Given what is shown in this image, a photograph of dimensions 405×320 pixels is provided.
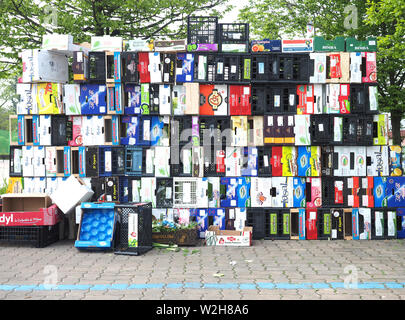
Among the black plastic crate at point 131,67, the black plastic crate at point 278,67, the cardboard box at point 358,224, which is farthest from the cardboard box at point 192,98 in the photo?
the cardboard box at point 358,224

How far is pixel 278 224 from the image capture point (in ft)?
33.1

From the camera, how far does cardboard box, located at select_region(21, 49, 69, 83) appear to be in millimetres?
9984

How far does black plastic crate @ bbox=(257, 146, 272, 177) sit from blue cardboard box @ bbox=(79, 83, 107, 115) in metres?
3.98

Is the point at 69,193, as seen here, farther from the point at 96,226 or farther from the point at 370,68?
the point at 370,68

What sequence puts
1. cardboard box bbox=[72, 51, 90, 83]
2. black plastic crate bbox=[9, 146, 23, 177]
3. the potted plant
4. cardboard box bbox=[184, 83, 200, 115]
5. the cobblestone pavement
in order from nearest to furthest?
the cobblestone pavement → the potted plant → cardboard box bbox=[184, 83, 200, 115] → cardboard box bbox=[72, 51, 90, 83] → black plastic crate bbox=[9, 146, 23, 177]

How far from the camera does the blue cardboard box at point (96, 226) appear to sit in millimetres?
8789

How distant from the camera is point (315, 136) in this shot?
10000 millimetres

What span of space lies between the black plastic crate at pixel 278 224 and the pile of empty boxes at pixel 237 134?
2 cm

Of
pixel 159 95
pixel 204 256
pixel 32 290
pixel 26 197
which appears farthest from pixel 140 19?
pixel 32 290

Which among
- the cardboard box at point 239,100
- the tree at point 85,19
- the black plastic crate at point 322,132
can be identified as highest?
the tree at point 85,19

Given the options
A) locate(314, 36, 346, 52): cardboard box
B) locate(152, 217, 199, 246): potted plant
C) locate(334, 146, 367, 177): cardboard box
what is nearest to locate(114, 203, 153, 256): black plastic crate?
locate(152, 217, 199, 246): potted plant

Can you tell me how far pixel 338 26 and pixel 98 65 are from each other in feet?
39.2

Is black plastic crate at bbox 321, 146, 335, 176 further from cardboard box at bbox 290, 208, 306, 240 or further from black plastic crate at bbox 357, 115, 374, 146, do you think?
cardboard box at bbox 290, 208, 306, 240

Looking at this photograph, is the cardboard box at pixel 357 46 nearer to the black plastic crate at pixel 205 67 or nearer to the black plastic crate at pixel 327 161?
the black plastic crate at pixel 327 161
